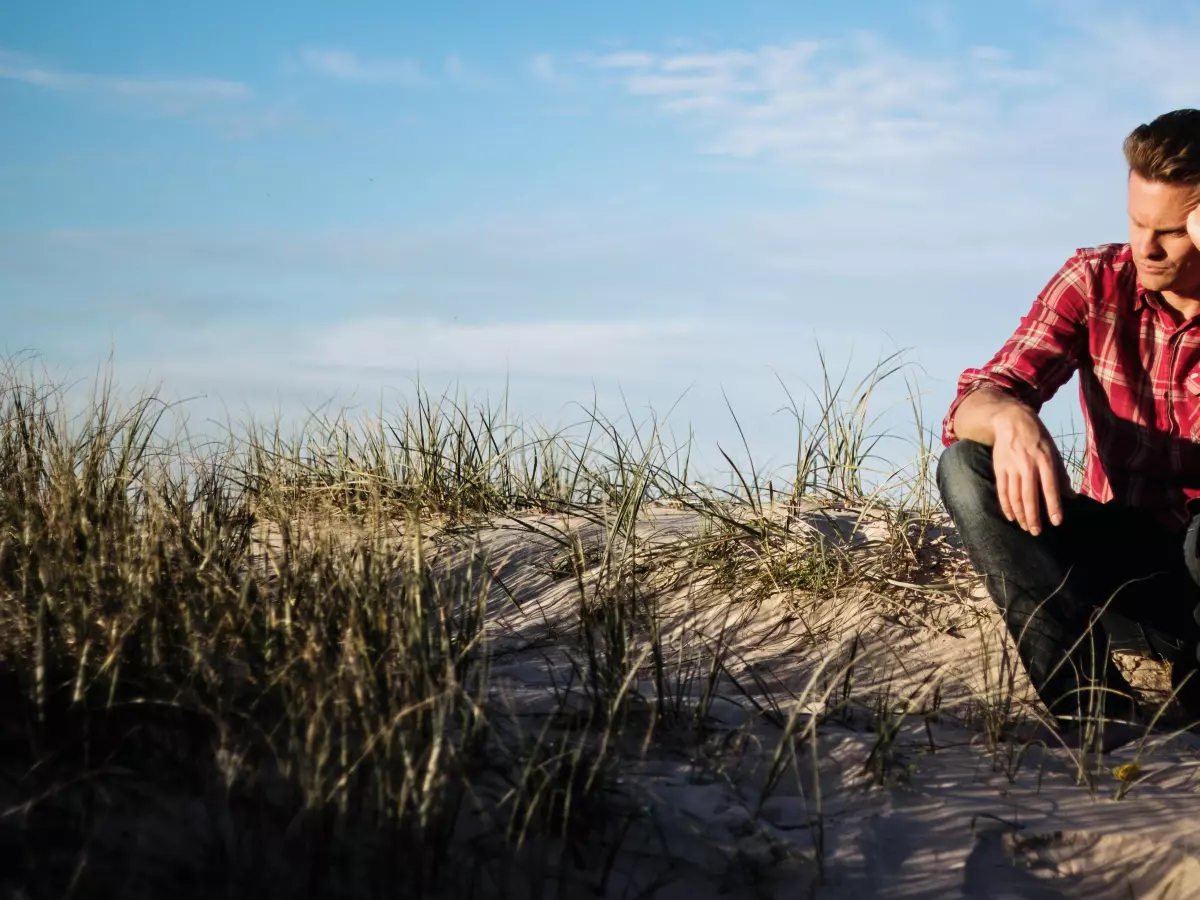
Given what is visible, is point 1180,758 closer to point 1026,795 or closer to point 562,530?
point 1026,795

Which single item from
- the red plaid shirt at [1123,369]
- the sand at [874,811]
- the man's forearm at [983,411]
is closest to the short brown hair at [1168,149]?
the red plaid shirt at [1123,369]

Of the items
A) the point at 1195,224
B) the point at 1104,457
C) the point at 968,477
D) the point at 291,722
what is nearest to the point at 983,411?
the point at 968,477

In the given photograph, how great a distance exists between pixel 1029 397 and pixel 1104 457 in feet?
1.07

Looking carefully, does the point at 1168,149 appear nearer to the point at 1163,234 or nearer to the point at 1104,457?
the point at 1163,234

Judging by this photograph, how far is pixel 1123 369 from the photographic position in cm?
313

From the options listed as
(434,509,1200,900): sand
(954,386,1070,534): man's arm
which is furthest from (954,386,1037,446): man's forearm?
(434,509,1200,900): sand

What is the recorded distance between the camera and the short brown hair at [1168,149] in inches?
112

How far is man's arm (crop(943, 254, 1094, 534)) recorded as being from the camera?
2635 millimetres

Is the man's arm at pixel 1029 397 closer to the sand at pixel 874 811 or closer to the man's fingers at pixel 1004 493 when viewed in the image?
the man's fingers at pixel 1004 493

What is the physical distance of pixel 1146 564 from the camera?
9.79 feet

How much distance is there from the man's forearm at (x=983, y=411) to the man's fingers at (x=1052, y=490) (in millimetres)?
163

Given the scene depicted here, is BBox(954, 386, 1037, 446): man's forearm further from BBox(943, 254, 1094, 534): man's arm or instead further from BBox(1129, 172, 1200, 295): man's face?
BBox(1129, 172, 1200, 295): man's face

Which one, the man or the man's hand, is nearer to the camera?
the man's hand

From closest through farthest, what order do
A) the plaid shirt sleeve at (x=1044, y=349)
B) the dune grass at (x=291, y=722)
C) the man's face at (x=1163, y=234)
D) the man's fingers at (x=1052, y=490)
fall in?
1. the dune grass at (x=291, y=722)
2. the man's fingers at (x=1052, y=490)
3. the man's face at (x=1163, y=234)
4. the plaid shirt sleeve at (x=1044, y=349)
